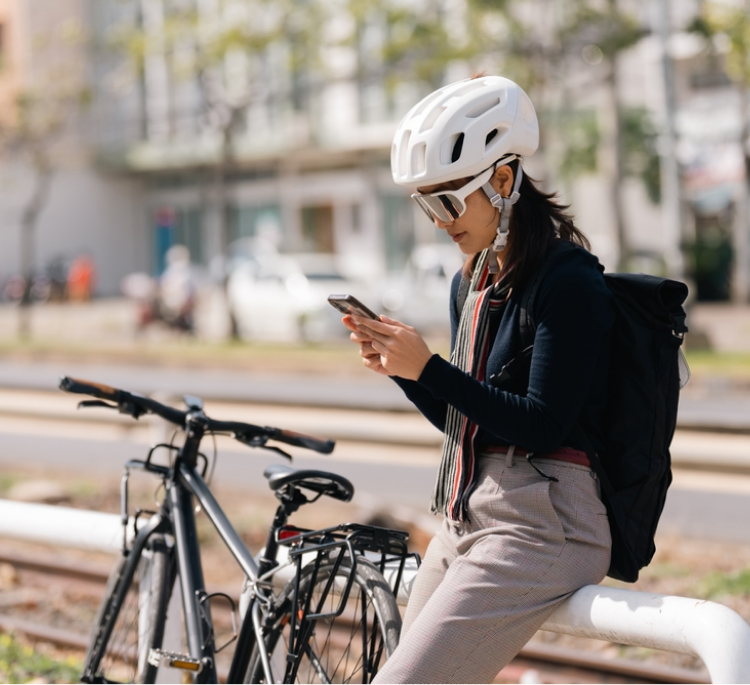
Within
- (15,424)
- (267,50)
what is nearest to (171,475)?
(15,424)

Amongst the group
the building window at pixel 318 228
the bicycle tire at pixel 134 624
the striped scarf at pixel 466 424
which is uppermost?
the building window at pixel 318 228

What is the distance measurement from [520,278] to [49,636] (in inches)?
151

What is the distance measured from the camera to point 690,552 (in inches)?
261

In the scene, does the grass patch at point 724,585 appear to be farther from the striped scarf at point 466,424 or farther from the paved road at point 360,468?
the striped scarf at point 466,424

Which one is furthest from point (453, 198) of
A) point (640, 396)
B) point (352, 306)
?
point (640, 396)

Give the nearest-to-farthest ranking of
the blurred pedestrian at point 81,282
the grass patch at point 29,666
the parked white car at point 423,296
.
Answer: the grass patch at point 29,666, the parked white car at point 423,296, the blurred pedestrian at point 81,282

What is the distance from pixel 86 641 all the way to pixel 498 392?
3.68m

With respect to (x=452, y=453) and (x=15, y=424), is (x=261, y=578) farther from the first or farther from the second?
(x=15, y=424)

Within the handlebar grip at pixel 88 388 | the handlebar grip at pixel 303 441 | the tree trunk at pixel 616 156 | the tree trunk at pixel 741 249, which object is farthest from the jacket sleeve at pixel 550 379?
the tree trunk at pixel 741 249

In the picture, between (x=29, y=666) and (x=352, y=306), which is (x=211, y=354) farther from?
(x=352, y=306)

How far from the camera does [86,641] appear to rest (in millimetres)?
5211

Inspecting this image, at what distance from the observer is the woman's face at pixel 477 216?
2.34 metres

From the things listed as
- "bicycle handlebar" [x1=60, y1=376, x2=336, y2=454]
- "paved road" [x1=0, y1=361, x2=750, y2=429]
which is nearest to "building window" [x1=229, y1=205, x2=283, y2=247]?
"paved road" [x1=0, y1=361, x2=750, y2=429]

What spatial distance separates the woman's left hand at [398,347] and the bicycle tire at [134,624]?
1.26 m
